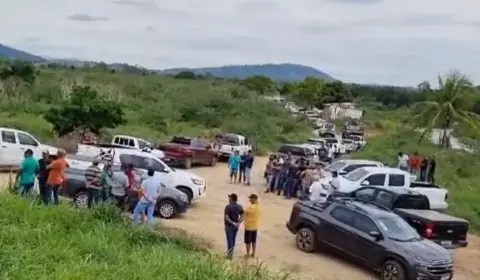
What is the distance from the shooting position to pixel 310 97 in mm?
108750

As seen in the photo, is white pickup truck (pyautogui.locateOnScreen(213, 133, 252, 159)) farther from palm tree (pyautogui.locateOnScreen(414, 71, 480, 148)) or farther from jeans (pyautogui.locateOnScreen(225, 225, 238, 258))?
jeans (pyautogui.locateOnScreen(225, 225, 238, 258))

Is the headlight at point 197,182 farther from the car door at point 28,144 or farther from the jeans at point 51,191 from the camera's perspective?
the car door at point 28,144

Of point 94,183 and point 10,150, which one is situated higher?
point 94,183

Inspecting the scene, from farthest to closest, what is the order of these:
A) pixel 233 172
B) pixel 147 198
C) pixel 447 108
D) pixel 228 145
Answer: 1. pixel 447 108
2. pixel 228 145
3. pixel 233 172
4. pixel 147 198

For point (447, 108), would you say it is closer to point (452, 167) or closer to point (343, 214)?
point (452, 167)

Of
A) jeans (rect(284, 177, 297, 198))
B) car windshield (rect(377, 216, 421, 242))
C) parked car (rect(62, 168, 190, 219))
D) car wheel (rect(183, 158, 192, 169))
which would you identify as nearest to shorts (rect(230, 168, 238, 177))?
jeans (rect(284, 177, 297, 198))

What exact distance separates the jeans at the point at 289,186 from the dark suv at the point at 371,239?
25.3 ft

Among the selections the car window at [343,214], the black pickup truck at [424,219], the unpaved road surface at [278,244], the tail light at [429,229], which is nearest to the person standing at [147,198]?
the unpaved road surface at [278,244]

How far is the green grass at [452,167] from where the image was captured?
25.4m

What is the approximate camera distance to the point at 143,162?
70.8ft

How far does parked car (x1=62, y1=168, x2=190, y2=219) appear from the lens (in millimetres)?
18266

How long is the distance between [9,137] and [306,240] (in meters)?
12.6

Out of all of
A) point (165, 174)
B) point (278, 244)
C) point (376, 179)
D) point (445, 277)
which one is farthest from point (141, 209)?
point (376, 179)

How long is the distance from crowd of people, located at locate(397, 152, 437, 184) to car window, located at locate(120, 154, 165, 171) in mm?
13529
